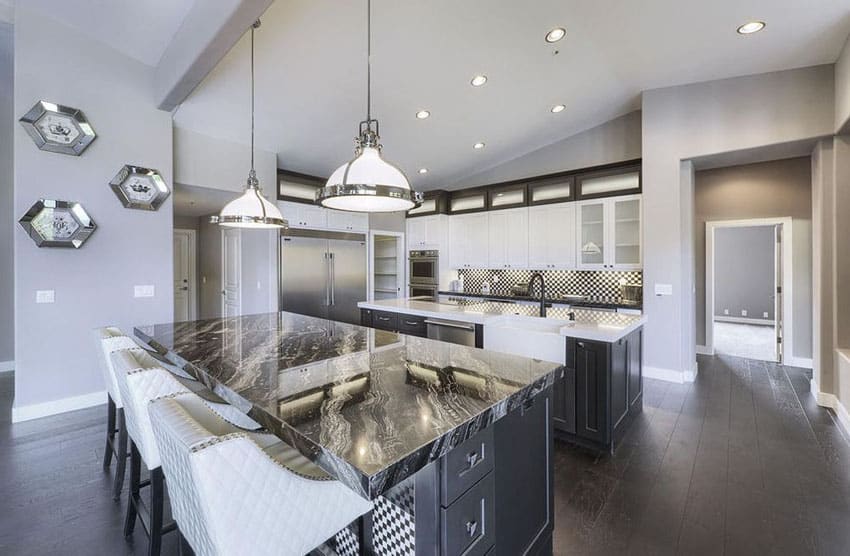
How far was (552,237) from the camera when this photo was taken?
5371 millimetres

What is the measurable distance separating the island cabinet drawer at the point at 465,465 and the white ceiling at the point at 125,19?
3618 millimetres

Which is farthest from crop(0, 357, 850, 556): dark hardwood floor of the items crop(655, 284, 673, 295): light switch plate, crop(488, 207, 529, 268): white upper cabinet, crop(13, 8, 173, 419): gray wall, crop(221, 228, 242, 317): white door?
crop(488, 207, 529, 268): white upper cabinet

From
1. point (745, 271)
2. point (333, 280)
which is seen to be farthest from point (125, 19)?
point (745, 271)

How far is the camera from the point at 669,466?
7.89ft

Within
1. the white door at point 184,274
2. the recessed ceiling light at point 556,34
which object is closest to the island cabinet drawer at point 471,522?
the recessed ceiling light at point 556,34

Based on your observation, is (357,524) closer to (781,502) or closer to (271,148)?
(781,502)

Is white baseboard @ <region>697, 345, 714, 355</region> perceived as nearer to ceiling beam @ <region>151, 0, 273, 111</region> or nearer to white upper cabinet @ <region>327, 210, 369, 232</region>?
white upper cabinet @ <region>327, 210, 369, 232</region>

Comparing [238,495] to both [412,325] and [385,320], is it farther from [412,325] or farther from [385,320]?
[385,320]

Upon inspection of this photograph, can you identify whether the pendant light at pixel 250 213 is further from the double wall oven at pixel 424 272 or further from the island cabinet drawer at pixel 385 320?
the double wall oven at pixel 424 272

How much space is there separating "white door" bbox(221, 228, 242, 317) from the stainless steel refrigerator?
0.97 metres

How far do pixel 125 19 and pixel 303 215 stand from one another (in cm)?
265

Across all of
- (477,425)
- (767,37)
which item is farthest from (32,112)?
(767,37)

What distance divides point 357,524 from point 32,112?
411 cm

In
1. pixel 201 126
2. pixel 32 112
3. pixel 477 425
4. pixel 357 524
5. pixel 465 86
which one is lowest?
pixel 357 524
